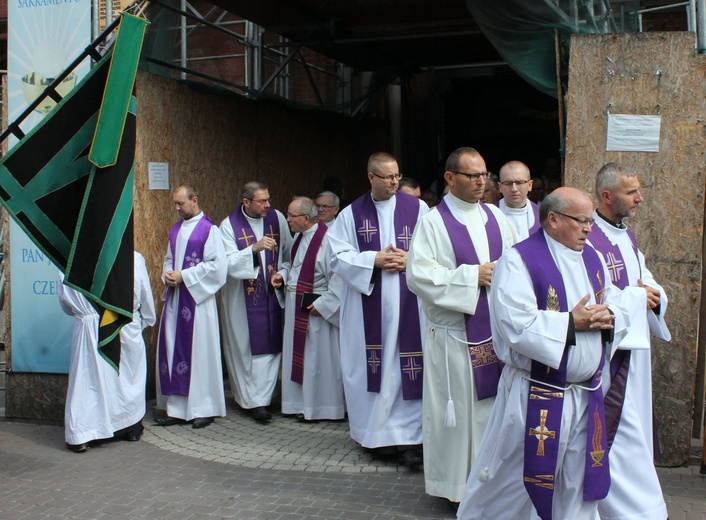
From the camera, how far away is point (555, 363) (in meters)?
4.11

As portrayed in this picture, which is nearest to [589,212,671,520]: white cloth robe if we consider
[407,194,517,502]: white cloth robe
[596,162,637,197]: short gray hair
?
[596,162,637,197]: short gray hair

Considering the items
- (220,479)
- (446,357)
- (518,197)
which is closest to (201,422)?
(220,479)

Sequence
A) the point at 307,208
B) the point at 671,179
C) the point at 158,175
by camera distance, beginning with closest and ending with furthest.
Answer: the point at 671,179, the point at 307,208, the point at 158,175

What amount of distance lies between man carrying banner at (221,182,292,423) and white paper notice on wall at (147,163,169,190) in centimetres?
77

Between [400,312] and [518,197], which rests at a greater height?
[518,197]

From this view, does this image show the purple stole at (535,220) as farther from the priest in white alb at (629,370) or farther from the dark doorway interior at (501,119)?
the dark doorway interior at (501,119)

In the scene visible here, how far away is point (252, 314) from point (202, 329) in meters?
0.55

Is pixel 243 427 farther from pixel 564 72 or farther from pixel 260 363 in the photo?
pixel 564 72

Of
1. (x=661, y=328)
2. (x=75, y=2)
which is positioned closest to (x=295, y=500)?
(x=661, y=328)

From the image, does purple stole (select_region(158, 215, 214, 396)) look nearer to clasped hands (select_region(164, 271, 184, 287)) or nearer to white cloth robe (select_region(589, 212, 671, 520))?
clasped hands (select_region(164, 271, 184, 287))

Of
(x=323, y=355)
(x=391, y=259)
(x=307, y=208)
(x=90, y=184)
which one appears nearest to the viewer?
(x=90, y=184)

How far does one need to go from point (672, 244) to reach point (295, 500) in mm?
3161

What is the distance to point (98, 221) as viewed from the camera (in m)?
5.02

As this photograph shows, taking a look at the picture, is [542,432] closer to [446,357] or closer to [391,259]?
[446,357]
